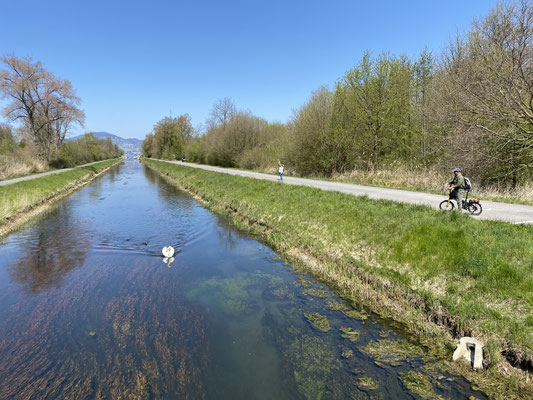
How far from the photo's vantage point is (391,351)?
17.5 ft

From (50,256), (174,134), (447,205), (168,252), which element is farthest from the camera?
(174,134)

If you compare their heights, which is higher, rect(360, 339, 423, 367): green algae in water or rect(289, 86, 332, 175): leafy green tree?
rect(289, 86, 332, 175): leafy green tree

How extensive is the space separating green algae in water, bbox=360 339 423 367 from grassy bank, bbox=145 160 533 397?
467 mm

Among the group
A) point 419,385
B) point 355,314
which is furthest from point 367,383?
point 355,314

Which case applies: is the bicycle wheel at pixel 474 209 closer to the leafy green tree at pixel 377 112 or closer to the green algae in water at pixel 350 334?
the green algae in water at pixel 350 334

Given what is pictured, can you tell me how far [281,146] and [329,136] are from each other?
29.4 feet

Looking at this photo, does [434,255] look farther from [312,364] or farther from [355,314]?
[312,364]

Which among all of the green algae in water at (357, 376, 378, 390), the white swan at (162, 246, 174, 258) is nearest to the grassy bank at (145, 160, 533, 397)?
the green algae in water at (357, 376, 378, 390)

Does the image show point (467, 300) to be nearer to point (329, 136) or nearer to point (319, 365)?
point (319, 365)

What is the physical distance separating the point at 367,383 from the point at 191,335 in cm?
344

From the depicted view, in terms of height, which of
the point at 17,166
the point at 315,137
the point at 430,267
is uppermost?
the point at 315,137

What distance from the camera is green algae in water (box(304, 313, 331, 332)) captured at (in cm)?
610

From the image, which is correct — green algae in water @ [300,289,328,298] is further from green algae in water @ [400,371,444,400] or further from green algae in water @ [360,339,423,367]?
green algae in water @ [400,371,444,400]

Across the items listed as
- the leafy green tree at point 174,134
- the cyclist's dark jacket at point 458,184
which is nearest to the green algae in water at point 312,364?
the cyclist's dark jacket at point 458,184
